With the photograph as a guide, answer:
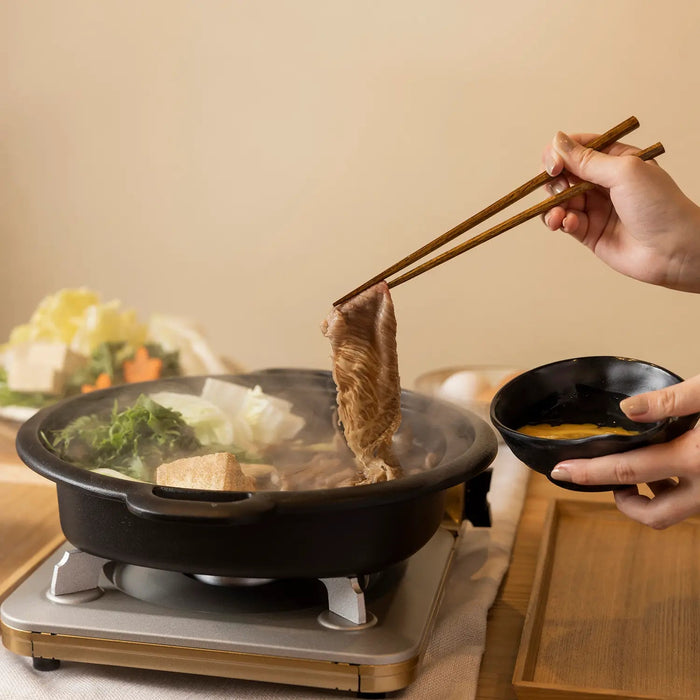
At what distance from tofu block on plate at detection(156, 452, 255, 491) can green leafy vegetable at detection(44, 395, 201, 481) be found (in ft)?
0.54

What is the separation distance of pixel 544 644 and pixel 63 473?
2.37ft

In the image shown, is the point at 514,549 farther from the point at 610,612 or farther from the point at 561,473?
the point at 561,473

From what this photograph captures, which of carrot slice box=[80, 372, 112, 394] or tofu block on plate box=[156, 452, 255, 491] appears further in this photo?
carrot slice box=[80, 372, 112, 394]

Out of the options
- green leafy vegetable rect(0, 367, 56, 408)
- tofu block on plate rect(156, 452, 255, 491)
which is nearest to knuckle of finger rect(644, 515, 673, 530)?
tofu block on plate rect(156, 452, 255, 491)

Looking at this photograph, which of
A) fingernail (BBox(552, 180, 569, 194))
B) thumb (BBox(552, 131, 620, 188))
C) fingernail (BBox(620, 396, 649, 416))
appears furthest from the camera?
fingernail (BBox(552, 180, 569, 194))

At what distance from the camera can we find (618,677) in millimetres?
1170

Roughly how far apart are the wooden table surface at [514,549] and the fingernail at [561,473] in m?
0.30

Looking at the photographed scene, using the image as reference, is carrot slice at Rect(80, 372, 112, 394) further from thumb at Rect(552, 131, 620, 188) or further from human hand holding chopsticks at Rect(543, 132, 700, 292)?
thumb at Rect(552, 131, 620, 188)

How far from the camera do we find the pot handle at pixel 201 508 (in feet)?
3.25

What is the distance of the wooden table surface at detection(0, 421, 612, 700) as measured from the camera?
1.23 m

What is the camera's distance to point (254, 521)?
1002 millimetres

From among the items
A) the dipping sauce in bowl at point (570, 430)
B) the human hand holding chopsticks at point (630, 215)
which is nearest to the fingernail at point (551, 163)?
the human hand holding chopsticks at point (630, 215)

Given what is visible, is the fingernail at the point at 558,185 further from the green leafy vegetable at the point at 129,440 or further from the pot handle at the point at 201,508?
the pot handle at the point at 201,508

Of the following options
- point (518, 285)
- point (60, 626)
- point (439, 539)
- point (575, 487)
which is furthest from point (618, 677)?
point (518, 285)
